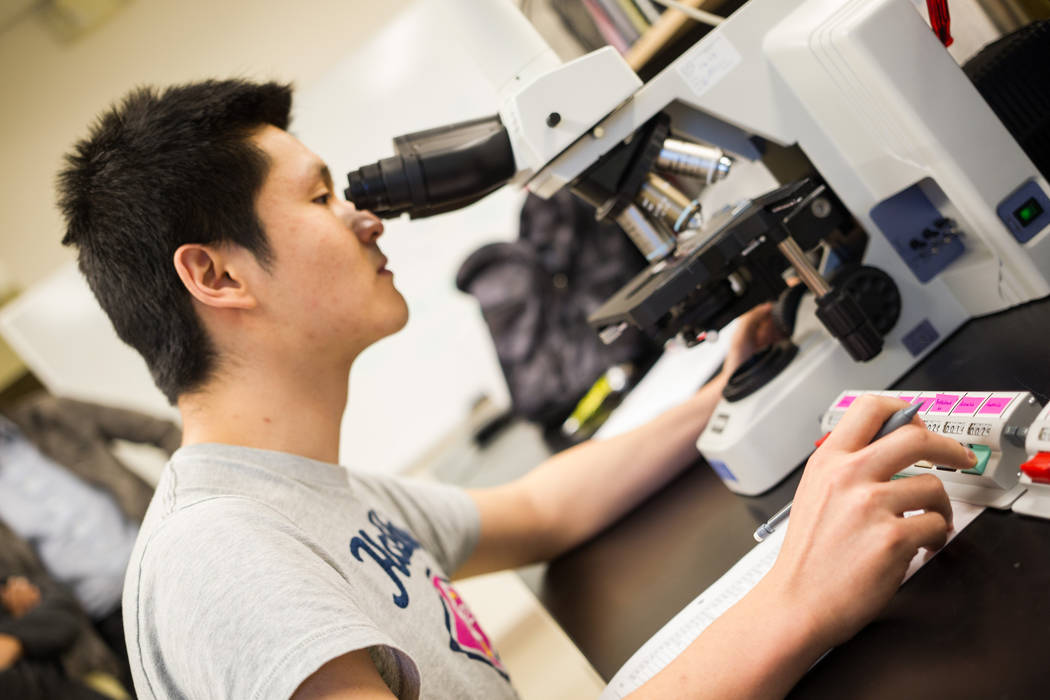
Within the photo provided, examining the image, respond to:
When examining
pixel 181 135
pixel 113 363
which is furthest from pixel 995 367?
pixel 113 363

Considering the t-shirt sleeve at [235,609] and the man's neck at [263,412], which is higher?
the man's neck at [263,412]

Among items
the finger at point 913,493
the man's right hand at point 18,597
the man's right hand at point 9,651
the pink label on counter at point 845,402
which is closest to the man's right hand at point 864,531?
the finger at point 913,493

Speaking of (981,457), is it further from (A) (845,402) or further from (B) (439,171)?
(B) (439,171)

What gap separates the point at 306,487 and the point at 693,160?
0.57m

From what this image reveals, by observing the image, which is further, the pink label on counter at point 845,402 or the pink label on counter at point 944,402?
the pink label on counter at point 845,402

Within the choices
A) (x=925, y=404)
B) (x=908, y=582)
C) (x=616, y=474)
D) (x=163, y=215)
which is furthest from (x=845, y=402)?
(x=163, y=215)

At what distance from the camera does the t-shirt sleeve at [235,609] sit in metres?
0.61

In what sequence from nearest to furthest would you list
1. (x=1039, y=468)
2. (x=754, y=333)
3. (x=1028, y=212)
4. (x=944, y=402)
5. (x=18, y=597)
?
1. (x=1039, y=468)
2. (x=944, y=402)
3. (x=1028, y=212)
4. (x=754, y=333)
5. (x=18, y=597)

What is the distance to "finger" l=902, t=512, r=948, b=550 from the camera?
0.58 metres

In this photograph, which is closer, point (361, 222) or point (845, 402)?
point (845, 402)

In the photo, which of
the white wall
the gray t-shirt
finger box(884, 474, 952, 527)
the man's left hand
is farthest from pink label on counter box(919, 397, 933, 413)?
the white wall

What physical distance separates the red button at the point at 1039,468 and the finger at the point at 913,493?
2.3 inches

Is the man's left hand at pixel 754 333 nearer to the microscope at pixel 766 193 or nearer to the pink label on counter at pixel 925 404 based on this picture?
the microscope at pixel 766 193

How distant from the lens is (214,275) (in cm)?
95
